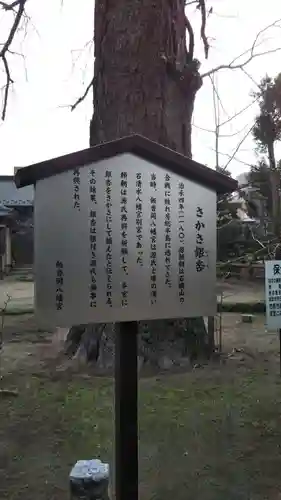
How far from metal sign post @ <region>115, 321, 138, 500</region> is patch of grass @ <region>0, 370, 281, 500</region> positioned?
582mm

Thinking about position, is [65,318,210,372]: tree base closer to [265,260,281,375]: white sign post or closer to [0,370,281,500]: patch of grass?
[0,370,281,500]: patch of grass

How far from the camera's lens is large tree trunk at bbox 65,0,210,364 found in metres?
6.42

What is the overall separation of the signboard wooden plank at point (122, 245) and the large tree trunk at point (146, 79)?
368cm

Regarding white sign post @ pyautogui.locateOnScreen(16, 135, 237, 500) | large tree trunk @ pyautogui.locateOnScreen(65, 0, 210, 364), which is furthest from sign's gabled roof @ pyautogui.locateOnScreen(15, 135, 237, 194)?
large tree trunk @ pyautogui.locateOnScreen(65, 0, 210, 364)

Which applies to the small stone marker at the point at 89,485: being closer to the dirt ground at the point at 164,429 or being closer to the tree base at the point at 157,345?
the dirt ground at the point at 164,429

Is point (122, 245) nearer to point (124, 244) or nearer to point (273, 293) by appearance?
point (124, 244)

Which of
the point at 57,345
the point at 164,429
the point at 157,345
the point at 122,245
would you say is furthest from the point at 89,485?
the point at 57,345

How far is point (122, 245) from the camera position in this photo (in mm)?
2770

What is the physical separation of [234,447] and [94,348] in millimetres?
3039

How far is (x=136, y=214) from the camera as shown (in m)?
2.82

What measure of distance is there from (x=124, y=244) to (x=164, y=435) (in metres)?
2.11

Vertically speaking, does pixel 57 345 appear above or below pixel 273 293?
below

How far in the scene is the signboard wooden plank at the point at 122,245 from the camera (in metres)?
2.68

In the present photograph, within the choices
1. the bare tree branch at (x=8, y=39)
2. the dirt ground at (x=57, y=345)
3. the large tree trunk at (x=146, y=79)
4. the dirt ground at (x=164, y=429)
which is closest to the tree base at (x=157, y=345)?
the large tree trunk at (x=146, y=79)
